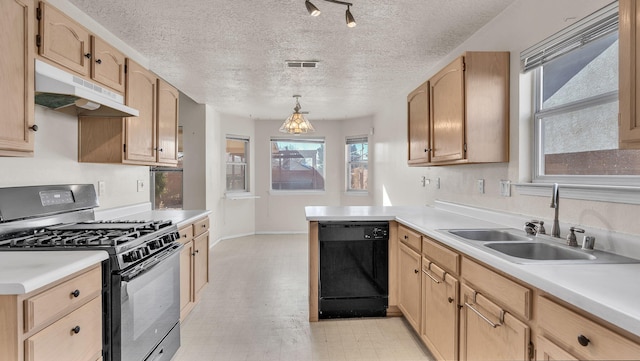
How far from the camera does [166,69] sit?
3.66 meters

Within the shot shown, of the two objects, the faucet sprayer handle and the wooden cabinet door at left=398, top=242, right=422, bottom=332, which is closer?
the faucet sprayer handle

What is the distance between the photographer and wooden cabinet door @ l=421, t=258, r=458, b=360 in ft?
6.01

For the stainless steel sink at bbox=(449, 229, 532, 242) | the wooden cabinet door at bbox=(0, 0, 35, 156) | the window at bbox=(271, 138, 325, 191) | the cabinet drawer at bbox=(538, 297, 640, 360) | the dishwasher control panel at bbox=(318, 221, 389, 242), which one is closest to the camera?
the cabinet drawer at bbox=(538, 297, 640, 360)

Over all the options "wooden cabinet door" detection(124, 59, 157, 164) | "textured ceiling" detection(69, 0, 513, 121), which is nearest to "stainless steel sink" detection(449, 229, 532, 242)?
"textured ceiling" detection(69, 0, 513, 121)

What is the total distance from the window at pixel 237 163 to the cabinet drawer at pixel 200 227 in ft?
10.6

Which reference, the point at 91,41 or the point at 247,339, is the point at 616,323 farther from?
the point at 91,41

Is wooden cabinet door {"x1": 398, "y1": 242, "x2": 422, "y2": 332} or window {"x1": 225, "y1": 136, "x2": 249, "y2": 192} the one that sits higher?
window {"x1": 225, "y1": 136, "x2": 249, "y2": 192}

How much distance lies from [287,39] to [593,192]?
2.42m

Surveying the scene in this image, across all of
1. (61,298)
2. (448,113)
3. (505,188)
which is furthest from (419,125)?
(61,298)

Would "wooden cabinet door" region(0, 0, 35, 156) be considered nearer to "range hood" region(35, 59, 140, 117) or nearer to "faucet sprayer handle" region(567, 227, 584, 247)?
"range hood" region(35, 59, 140, 117)

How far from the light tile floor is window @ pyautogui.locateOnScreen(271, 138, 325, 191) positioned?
3.21m

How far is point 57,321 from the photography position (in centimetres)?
129

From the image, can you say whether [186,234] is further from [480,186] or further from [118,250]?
[480,186]

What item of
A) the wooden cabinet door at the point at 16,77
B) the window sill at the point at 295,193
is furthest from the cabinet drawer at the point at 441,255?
the window sill at the point at 295,193
